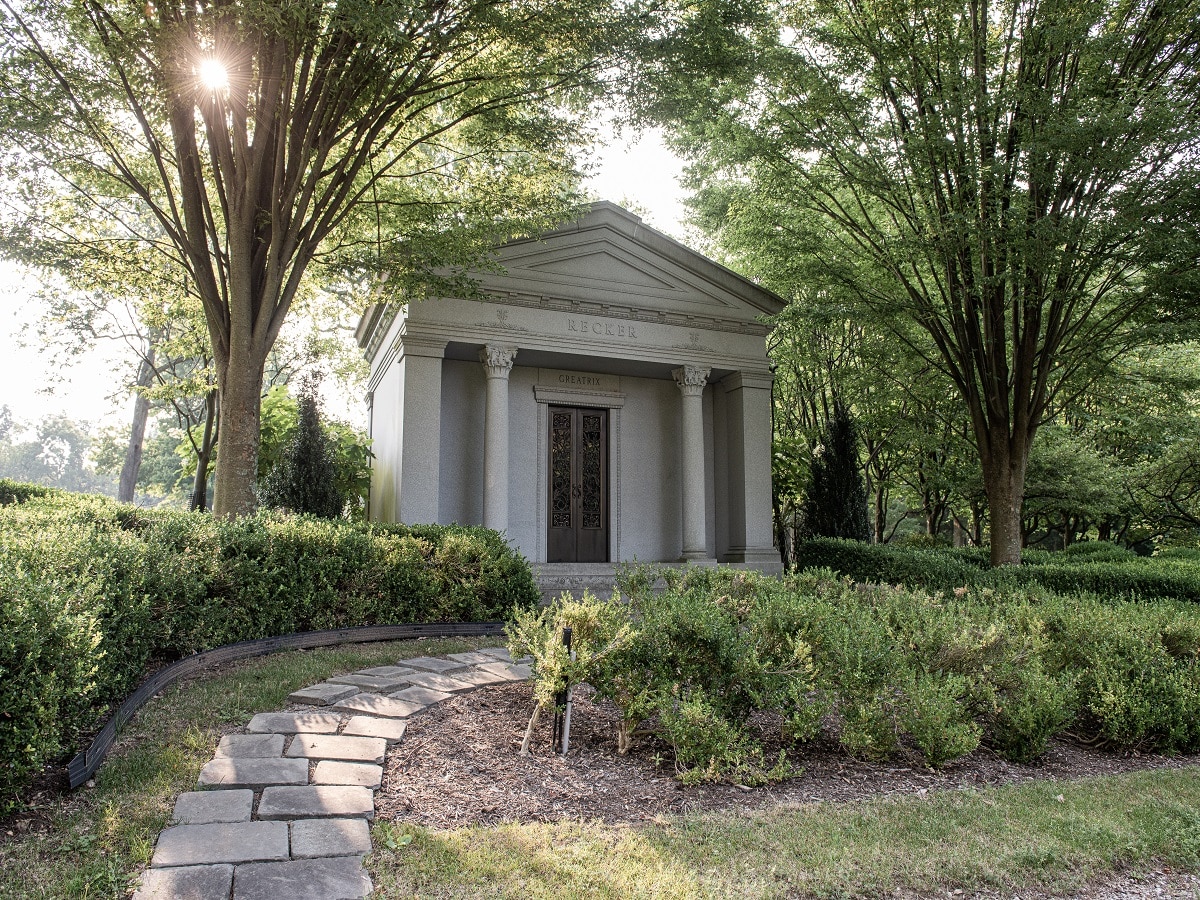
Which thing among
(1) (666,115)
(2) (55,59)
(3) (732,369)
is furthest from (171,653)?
(3) (732,369)

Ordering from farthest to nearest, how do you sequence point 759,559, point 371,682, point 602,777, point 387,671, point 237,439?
point 759,559
point 237,439
point 387,671
point 371,682
point 602,777

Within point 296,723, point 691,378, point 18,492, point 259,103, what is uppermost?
point 259,103

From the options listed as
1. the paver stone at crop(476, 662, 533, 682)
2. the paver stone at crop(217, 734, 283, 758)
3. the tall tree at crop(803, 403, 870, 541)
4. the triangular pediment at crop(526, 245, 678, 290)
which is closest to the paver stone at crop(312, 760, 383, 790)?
the paver stone at crop(217, 734, 283, 758)

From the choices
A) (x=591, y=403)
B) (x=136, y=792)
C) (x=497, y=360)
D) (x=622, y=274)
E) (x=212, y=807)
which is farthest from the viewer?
(x=591, y=403)

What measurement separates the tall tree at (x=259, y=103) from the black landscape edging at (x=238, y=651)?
2656mm

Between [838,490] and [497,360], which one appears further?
[838,490]

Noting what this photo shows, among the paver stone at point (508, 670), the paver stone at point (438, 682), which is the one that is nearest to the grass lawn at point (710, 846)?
the paver stone at point (438, 682)

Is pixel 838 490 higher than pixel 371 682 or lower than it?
higher

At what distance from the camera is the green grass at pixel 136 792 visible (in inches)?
98.0

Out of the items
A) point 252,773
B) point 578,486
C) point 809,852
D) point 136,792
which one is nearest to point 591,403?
point 578,486

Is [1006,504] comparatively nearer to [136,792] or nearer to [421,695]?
[421,695]

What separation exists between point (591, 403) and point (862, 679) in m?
9.81

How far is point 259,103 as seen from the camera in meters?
8.45

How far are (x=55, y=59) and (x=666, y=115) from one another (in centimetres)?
715
